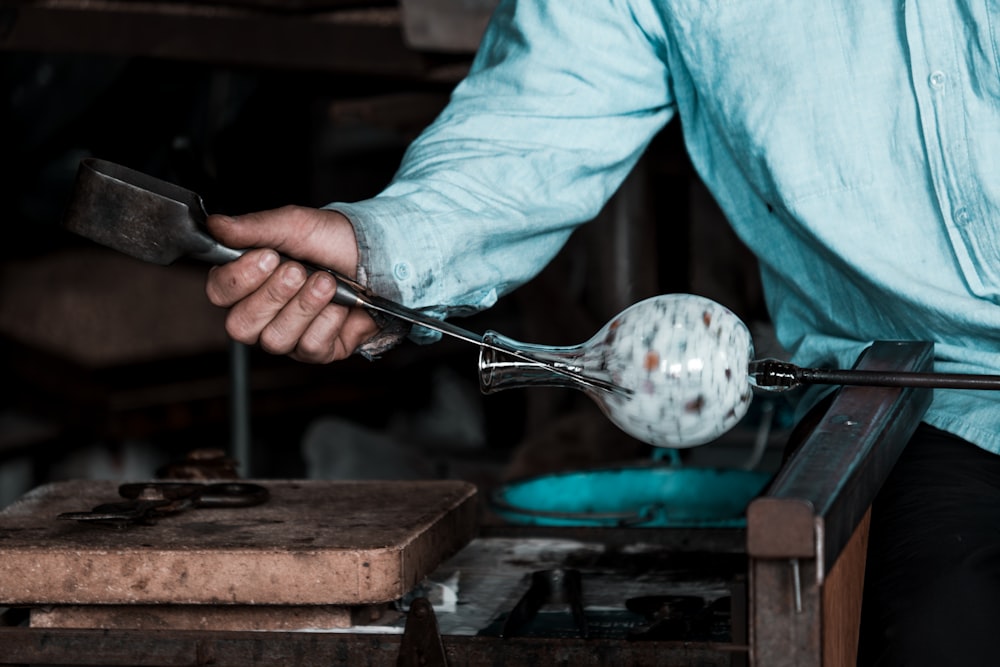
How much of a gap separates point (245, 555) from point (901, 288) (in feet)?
2.20

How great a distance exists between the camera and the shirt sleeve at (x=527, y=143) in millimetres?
1302

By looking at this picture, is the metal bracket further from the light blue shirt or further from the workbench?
the light blue shirt

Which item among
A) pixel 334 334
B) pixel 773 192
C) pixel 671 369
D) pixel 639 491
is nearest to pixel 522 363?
pixel 671 369

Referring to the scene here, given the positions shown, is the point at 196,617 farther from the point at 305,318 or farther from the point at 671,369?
the point at 671,369

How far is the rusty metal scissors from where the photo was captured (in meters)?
1.21

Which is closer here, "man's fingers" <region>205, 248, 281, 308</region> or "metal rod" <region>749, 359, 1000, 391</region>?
"metal rod" <region>749, 359, 1000, 391</region>

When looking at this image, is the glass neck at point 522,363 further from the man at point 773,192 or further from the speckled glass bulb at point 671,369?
the man at point 773,192

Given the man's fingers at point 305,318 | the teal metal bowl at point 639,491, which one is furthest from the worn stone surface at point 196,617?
the teal metal bowl at point 639,491

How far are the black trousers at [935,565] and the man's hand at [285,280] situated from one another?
1.69 feet

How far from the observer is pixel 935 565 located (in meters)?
0.96

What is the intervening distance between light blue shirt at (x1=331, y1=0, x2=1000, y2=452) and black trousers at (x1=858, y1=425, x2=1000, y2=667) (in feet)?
0.30

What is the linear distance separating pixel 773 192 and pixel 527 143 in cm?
27

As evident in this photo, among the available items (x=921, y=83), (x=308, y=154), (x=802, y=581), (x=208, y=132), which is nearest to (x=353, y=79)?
(x=208, y=132)

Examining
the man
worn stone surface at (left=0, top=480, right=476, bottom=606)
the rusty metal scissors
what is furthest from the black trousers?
the rusty metal scissors
